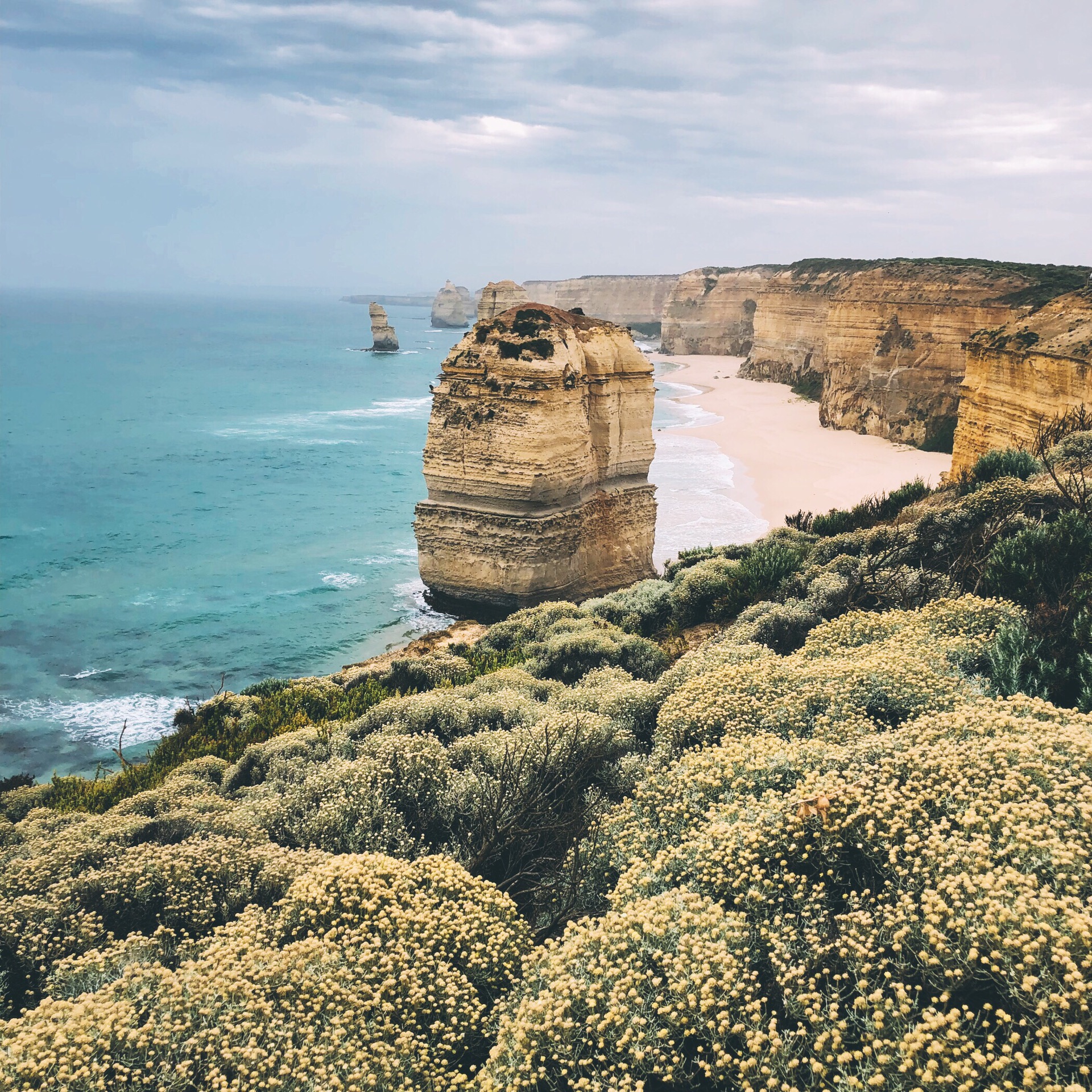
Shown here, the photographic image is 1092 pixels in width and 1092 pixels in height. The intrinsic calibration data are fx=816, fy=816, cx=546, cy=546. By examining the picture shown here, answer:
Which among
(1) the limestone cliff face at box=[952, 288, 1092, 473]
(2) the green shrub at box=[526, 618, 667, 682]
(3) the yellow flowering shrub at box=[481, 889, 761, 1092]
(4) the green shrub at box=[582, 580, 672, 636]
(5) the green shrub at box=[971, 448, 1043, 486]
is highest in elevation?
(1) the limestone cliff face at box=[952, 288, 1092, 473]

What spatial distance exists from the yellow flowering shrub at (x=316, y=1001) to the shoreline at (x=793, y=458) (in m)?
24.2

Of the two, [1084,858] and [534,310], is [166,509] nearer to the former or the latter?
[534,310]

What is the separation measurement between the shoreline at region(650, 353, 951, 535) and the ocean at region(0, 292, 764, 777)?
1298mm

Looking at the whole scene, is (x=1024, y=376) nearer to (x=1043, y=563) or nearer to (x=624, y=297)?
(x=1043, y=563)

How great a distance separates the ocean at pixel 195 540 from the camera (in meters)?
21.1

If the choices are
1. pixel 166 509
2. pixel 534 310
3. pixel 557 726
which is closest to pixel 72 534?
pixel 166 509

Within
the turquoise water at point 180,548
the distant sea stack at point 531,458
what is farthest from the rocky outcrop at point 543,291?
the distant sea stack at point 531,458

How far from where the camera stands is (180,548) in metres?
32.4

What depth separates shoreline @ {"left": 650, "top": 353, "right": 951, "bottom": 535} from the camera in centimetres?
3609

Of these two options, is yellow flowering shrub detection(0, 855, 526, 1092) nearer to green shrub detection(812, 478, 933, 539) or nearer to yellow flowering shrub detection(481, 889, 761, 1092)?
yellow flowering shrub detection(481, 889, 761, 1092)

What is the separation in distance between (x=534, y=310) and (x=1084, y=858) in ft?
67.5

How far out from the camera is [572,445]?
73.0 ft

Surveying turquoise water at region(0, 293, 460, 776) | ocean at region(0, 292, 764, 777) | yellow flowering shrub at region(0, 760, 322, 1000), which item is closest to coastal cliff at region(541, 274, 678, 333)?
ocean at region(0, 292, 764, 777)

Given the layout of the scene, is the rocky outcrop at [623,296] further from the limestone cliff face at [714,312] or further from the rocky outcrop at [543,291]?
the limestone cliff face at [714,312]
